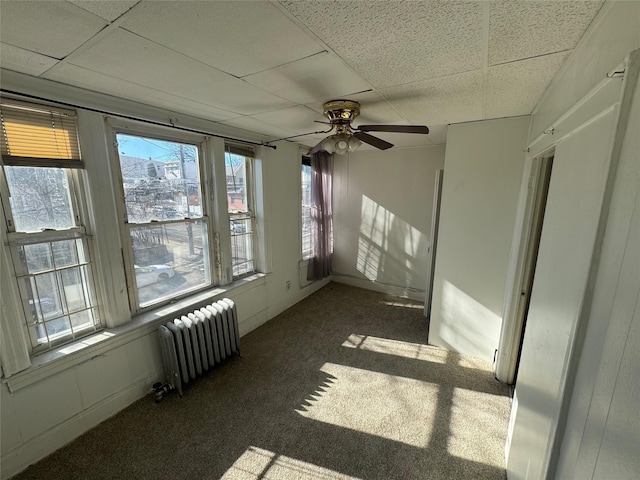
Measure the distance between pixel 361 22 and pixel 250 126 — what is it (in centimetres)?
194

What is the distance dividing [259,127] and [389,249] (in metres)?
2.71

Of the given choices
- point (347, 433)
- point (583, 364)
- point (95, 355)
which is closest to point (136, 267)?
point (95, 355)

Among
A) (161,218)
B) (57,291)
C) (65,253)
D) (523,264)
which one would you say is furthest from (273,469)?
(523,264)

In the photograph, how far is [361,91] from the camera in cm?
165

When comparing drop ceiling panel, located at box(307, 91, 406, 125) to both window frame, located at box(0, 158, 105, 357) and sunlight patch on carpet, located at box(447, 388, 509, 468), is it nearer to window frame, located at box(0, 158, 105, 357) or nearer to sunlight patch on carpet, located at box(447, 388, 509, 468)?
window frame, located at box(0, 158, 105, 357)

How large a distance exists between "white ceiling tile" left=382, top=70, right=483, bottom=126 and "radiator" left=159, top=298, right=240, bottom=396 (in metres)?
2.30

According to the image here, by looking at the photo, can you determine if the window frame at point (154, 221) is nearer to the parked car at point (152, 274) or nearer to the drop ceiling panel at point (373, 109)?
the parked car at point (152, 274)

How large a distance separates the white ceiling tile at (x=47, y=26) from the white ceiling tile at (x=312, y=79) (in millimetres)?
697

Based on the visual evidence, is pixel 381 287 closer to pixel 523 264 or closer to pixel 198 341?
pixel 523 264

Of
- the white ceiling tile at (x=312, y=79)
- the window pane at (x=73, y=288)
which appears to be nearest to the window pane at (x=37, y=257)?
the window pane at (x=73, y=288)

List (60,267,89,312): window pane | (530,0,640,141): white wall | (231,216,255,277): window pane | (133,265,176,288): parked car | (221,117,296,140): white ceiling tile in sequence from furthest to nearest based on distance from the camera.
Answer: (231,216,255,277): window pane
(221,117,296,140): white ceiling tile
(133,265,176,288): parked car
(60,267,89,312): window pane
(530,0,640,141): white wall

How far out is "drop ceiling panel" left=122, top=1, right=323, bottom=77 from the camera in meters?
0.92

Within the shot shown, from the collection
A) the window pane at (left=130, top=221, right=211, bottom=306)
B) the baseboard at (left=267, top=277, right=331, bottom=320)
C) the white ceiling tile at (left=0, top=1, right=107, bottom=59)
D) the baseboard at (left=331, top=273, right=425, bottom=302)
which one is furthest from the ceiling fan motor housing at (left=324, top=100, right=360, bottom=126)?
the baseboard at (left=331, top=273, right=425, bottom=302)

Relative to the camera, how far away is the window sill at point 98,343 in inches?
61.9
